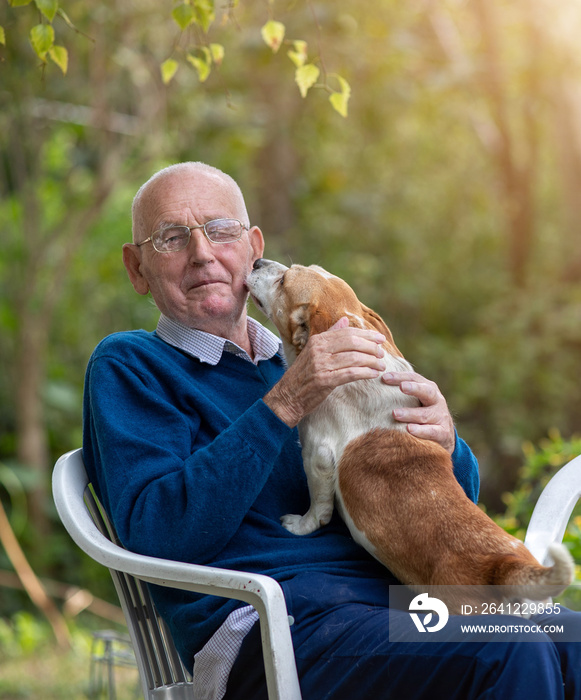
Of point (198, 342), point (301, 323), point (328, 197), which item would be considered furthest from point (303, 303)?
point (328, 197)

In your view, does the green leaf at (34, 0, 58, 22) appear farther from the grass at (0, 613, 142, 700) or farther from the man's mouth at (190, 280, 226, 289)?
A: the grass at (0, 613, 142, 700)

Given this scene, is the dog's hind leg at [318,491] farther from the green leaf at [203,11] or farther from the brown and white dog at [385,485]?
the green leaf at [203,11]

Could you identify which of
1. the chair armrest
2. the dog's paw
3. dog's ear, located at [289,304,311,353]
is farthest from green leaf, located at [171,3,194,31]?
the chair armrest

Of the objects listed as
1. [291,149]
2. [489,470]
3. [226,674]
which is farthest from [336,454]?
[291,149]

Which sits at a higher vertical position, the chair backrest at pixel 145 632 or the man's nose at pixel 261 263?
the man's nose at pixel 261 263

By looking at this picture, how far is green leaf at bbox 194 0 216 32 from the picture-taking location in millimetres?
2395

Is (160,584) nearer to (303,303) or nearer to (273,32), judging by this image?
(303,303)

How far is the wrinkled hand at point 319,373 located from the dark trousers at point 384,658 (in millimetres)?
442

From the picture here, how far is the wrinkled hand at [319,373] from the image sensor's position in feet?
6.68

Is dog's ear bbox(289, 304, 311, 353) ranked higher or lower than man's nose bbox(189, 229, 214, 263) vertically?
lower

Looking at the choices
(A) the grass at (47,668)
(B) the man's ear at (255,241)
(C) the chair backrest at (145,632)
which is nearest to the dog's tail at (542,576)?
(C) the chair backrest at (145,632)

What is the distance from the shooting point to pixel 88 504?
2.40 m

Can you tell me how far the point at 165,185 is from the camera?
100.0 inches

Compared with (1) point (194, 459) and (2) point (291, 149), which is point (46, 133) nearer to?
(2) point (291, 149)
